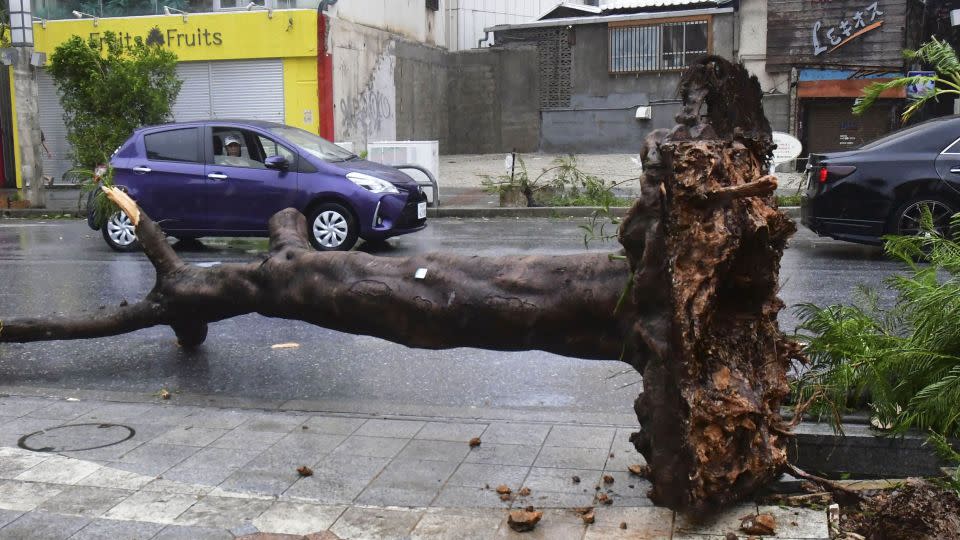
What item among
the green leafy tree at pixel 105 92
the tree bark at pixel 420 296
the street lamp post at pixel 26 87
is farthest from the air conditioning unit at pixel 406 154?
the tree bark at pixel 420 296

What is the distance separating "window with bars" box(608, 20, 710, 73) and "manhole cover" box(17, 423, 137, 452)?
960 inches

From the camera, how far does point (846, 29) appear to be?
84.0 ft

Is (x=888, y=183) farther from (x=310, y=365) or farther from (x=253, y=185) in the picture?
(x=253, y=185)

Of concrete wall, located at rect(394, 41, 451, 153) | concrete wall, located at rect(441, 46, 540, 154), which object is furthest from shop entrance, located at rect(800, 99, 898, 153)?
concrete wall, located at rect(394, 41, 451, 153)

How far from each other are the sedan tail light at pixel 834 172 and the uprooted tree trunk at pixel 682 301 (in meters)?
7.51

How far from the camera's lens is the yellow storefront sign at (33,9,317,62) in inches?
928

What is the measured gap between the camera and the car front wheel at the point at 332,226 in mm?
12703

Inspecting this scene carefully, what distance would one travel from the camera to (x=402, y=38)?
96.4ft

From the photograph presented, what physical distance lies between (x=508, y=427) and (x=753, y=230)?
2.07 meters

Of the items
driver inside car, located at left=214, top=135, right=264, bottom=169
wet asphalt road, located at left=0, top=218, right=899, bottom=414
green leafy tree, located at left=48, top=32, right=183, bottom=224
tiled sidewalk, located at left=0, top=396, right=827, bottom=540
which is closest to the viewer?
tiled sidewalk, located at left=0, top=396, right=827, bottom=540

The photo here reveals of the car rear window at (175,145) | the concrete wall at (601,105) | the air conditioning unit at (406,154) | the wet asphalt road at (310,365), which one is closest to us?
the wet asphalt road at (310,365)

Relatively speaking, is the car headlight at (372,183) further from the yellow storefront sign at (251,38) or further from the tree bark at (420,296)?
the yellow storefront sign at (251,38)

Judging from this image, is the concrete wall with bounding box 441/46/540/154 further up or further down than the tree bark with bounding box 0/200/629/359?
further up

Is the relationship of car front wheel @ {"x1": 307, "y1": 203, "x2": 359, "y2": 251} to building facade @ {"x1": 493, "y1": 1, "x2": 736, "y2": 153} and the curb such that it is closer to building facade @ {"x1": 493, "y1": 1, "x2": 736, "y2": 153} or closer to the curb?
the curb
